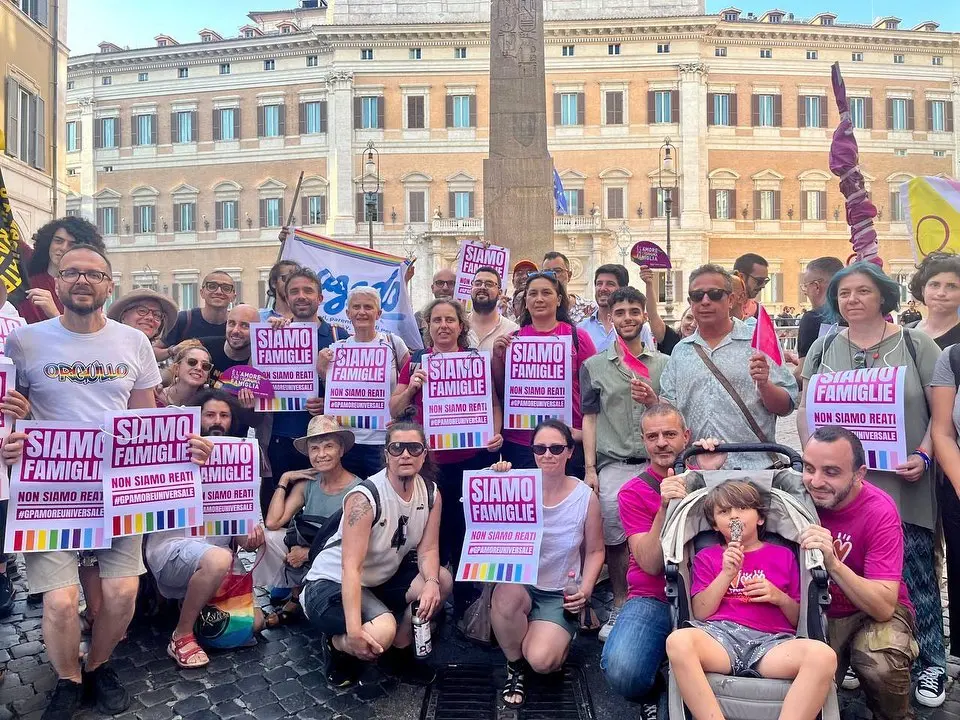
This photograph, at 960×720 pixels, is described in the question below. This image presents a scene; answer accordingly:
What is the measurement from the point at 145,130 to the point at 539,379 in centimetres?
4353

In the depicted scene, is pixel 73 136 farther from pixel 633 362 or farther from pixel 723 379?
pixel 723 379

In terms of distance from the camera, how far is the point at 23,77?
18.4m

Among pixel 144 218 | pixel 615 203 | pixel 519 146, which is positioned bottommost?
pixel 519 146

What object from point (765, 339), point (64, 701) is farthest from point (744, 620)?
point (64, 701)

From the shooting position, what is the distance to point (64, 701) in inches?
139

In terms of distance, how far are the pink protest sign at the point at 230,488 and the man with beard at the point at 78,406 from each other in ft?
1.72

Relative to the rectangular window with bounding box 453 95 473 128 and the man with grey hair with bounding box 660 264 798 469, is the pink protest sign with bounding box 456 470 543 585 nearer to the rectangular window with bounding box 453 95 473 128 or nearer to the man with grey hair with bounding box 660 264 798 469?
the man with grey hair with bounding box 660 264 798 469

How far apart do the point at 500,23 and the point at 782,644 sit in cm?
803

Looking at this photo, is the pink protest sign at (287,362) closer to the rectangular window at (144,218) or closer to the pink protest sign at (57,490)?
the pink protest sign at (57,490)

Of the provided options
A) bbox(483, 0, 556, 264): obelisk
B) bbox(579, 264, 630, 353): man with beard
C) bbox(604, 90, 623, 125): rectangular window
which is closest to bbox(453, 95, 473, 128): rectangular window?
bbox(604, 90, 623, 125): rectangular window

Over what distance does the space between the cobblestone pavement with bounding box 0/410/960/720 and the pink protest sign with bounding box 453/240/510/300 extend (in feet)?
10.8

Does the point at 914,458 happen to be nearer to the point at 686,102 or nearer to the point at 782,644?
the point at 782,644

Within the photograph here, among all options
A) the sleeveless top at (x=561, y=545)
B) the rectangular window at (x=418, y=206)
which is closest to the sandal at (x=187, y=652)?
the sleeveless top at (x=561, y=545)

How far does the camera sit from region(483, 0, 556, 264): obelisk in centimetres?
899
